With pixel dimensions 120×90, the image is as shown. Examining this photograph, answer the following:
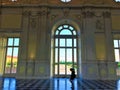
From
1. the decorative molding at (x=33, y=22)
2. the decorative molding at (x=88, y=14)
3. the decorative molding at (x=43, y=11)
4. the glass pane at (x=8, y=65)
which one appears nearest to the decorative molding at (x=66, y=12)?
the decorative molding at (x=88, y=14)

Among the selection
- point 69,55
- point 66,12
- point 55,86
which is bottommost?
point 55,86

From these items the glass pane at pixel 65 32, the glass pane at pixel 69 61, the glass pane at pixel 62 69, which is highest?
the glass pane at pixel 65 32

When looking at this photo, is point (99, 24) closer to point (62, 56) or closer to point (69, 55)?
point (69, 55)

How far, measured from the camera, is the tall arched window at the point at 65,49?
16641mm

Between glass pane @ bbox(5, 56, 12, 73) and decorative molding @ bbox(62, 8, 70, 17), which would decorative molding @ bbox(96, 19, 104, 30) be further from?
glass pane @ bbox(5, 56, 12, 73)

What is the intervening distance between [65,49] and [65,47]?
0.20 metres

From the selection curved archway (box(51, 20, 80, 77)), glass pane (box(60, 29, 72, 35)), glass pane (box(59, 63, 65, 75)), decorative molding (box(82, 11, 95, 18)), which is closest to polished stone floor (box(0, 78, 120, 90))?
glass pane (box(59, 63, 65, 75))

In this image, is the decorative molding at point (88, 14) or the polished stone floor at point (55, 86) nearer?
the polished stone floor at point (55, 86)

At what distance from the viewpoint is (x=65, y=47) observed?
17.1 meters

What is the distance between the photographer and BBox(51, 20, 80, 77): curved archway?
1658 centimetres

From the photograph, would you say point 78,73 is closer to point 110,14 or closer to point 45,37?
point 45,37

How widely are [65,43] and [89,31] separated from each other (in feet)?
9.23

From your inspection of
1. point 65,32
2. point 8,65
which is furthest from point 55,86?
point 8,65

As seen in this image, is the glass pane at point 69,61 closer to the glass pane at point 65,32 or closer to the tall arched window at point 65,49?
the tall arched window at point 65,49
